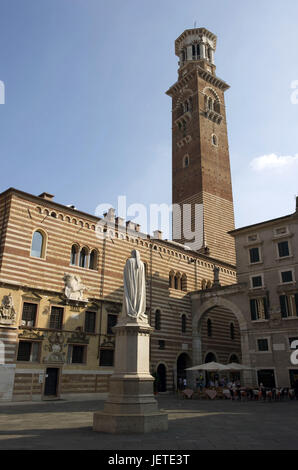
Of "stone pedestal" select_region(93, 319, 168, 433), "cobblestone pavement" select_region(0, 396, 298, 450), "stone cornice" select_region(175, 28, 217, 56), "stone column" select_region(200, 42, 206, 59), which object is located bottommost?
"cobblestone pavement" select_region(0, 396, 298, 450)

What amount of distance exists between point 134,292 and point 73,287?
1322cm

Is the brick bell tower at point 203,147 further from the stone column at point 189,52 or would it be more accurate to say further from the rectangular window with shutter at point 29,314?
the rectangular window with shutter at point 29,314

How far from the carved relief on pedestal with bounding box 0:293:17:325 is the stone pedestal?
11.6 metres

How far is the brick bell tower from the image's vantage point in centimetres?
4003

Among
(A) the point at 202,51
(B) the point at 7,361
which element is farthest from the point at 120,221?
(A) the point at 202,51

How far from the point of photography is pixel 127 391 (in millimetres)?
9781

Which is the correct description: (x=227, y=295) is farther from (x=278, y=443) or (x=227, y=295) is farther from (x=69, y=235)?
(x=278, y=443)

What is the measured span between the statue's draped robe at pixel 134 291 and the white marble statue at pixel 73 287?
1276 centimetres

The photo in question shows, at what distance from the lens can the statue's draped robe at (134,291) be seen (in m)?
10.9

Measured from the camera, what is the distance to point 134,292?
1115cm

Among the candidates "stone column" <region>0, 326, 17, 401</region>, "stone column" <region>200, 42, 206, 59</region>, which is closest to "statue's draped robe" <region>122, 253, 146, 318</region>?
"stone column" <region>0, 326, 17, 401</region>

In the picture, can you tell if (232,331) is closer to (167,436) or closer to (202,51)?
(167,436)

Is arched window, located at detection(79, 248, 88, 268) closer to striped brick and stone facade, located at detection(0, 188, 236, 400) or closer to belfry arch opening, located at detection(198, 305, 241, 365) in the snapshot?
striped brick and stone facade, located at detection(0, 188, 236, 400)

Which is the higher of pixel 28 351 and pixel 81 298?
pixel 81 298
